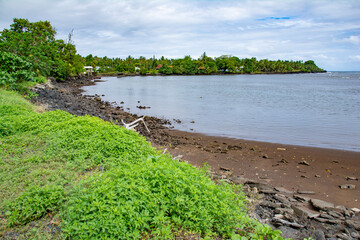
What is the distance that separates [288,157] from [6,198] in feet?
32.2

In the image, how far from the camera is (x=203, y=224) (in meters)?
4.04

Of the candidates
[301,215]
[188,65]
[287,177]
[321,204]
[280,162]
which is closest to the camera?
[301,215]

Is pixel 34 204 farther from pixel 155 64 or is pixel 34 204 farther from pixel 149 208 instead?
pixel 155 64

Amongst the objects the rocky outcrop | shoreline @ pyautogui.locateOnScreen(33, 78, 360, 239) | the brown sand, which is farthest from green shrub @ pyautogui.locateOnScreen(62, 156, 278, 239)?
the brown sand

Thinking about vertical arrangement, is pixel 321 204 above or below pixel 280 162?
above

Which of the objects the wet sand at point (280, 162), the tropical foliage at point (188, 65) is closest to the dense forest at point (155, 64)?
the tropical foliage at point (188, 65)

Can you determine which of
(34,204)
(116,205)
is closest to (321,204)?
(116,205)

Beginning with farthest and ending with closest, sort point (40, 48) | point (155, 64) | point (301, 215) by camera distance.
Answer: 1. point (155, 64)
2. point (40, 48)
3. point (301, 215)

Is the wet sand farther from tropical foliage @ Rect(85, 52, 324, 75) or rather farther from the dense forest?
tropical foliage @ Rect(85, 52, 324, 75)

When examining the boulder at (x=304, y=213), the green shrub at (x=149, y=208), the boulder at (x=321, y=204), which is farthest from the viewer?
the boulder at (x=321, y=204)

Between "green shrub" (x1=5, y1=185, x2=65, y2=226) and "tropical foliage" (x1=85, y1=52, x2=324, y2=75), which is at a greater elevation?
"tropical foliage" (x1=85, y1=52, x2=324, y2=75)

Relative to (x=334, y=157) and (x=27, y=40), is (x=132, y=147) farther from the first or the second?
(x=27, y=40)

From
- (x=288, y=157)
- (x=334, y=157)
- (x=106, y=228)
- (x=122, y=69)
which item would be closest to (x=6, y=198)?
(x=106, y=228)

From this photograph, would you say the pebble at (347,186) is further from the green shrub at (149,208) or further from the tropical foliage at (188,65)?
the tropical foliage at (188,65)
